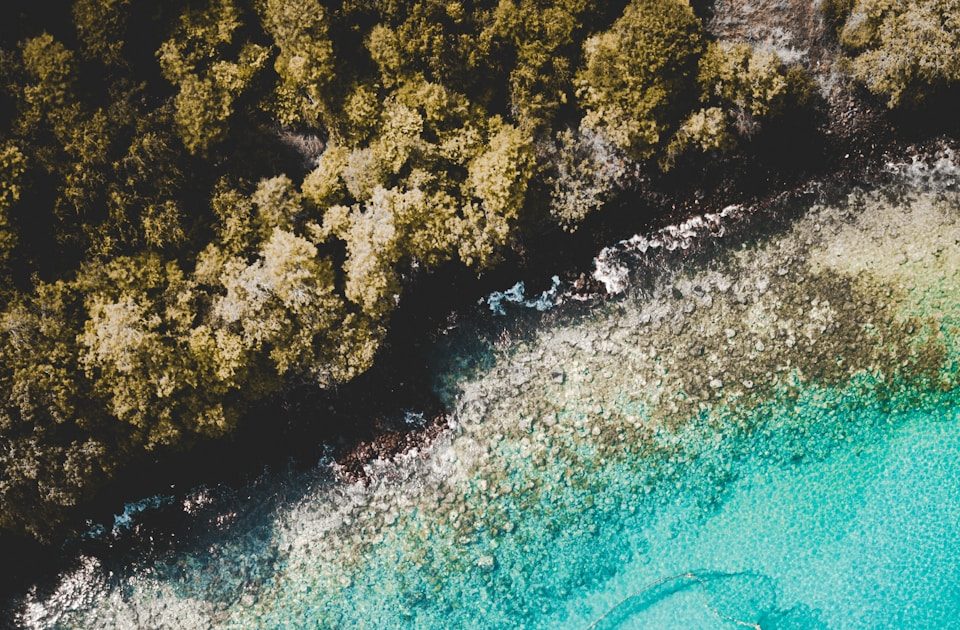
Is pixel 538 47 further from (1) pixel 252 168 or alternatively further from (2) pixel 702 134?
(1) pixel 252 168

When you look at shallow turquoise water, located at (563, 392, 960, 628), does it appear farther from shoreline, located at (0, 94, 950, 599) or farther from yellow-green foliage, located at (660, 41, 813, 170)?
A: yellow-green foliage, located at (660, 41, 813, 170)

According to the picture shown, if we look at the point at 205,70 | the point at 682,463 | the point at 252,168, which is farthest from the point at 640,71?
the point at 682,463

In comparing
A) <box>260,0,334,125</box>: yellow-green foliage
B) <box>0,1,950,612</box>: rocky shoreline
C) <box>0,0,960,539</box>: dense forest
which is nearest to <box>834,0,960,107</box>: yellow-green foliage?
<box>0,0,960,539</box>: dense forest

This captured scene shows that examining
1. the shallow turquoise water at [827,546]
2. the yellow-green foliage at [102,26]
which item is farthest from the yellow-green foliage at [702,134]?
the yellow-green foliage at [102,26]

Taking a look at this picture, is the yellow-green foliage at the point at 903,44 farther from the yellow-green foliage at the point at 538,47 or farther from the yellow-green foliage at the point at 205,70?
the yellow-green foliage at the point at 205,70

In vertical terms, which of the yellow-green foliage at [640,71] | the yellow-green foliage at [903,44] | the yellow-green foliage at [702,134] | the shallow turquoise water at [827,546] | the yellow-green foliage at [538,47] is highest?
the yellow-green foliage at [538,47]

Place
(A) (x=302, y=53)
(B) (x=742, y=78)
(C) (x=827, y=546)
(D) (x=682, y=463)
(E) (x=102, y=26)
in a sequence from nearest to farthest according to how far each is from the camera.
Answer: (E) (x=102, y=26) → (A) (x=302, y=53) → (B) (x=742, y=78) → (C) (x=827, y=546) → (D) (x=682, y=463)
